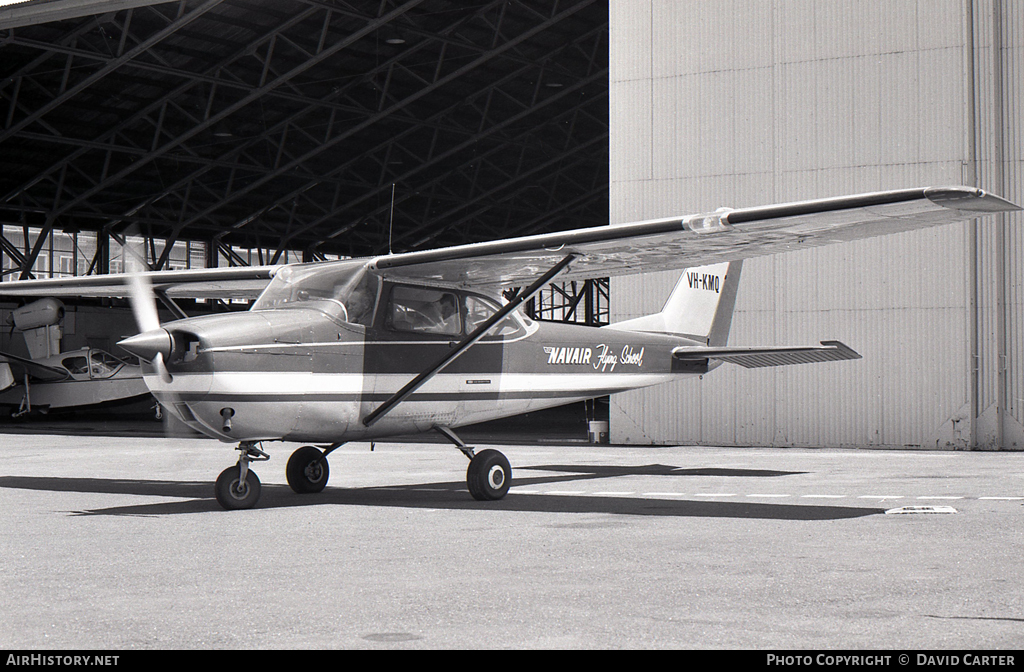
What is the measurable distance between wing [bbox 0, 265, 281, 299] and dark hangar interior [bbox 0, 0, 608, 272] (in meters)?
5.65

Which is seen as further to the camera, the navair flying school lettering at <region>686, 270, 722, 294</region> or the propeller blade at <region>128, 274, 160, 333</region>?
the navair flying school lettering at <region>686, 270, 722, 294</region>

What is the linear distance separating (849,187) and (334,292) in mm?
12030

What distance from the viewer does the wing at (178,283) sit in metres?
12.4

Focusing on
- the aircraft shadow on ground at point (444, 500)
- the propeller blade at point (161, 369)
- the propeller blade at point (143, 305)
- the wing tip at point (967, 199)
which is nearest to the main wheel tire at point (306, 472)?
the aircraft shadow on ground at point (444, 500)

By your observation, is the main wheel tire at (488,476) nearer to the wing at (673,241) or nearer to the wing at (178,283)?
the wing at (673,241)

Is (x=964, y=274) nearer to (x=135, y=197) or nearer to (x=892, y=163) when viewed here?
(x=892, y=163)

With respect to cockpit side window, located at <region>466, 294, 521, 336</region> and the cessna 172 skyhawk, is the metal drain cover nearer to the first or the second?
the cessna 172 skyhawk

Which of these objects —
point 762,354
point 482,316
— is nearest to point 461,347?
point 482,316

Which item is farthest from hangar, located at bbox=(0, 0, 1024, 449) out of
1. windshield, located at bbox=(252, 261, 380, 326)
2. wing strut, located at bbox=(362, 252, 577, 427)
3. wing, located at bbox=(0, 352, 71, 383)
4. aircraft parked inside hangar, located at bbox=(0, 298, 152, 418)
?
wing, located at bbox=(0, 352, 71, 383)

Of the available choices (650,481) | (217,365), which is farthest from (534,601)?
(650,481)

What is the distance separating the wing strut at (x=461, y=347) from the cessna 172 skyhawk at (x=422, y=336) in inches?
0.8

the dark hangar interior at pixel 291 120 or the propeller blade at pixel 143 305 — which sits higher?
the dark hangar interior at pixel 291 120

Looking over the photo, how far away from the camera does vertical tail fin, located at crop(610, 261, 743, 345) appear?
1409 cm

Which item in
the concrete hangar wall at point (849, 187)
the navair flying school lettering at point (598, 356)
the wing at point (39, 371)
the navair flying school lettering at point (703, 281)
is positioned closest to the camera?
the navair flying school lettering at point (598, 356)
